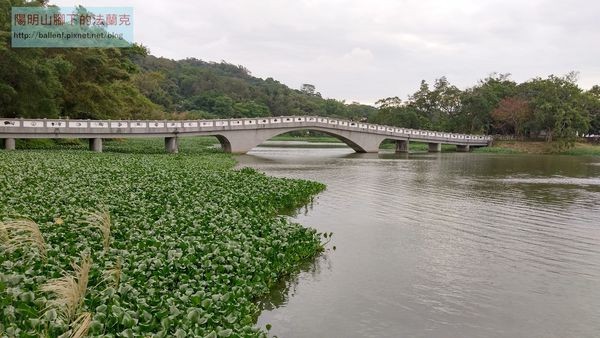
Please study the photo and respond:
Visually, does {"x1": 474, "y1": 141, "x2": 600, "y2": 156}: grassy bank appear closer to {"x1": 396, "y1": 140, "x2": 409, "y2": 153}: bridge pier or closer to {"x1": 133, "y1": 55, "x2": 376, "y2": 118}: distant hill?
{"x1": 396, "y1": 140, "x2": 409, "y2": 153}: bridge pier

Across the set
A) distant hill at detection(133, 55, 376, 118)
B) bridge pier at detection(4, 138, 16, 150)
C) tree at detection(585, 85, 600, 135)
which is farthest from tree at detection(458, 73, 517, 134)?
bridge pier at detection(4, 138, 16, 150)

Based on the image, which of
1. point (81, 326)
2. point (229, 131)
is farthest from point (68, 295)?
point (229, 131)

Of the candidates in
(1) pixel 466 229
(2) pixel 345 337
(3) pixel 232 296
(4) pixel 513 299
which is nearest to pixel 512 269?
(4) pixel 513 299

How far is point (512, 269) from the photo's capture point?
32.3 ft

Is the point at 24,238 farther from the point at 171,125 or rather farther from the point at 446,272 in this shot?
the point at 171,125

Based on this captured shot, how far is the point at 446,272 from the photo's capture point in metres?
9.62

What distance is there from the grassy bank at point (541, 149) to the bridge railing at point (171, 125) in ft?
28.0

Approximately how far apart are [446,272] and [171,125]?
102 ft

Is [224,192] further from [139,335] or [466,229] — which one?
[139,335]

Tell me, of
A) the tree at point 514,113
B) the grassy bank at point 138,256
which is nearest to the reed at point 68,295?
the grassy bank at point 138,256

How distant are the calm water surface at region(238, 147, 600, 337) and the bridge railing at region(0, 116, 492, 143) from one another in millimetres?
20740

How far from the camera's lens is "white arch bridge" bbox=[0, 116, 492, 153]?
3159 cm

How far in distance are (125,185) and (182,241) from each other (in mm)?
7087

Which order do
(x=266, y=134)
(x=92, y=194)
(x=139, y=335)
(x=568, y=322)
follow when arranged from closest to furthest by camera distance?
(x=139, y=335), (x=568, y=322), (x=92, y=194), (x=266, y=134)
